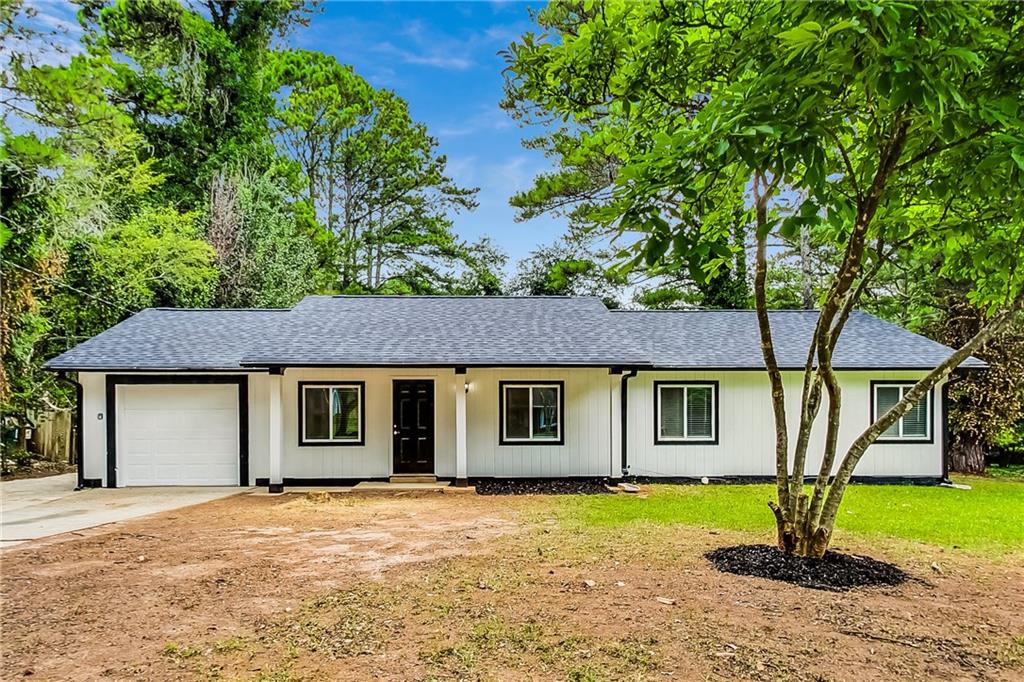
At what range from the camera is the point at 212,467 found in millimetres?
11211

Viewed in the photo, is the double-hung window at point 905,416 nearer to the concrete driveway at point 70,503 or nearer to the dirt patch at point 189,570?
the dirt patch at point 189,570

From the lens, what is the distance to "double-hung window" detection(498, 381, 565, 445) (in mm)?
11453

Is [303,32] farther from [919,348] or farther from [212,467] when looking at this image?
[919,348]

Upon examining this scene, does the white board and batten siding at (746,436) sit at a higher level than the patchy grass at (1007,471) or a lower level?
higher

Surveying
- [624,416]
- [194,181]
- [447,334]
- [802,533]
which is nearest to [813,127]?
[802,533]

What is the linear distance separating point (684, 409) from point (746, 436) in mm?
1369

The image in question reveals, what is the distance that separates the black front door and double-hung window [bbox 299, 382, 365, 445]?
0.72 m

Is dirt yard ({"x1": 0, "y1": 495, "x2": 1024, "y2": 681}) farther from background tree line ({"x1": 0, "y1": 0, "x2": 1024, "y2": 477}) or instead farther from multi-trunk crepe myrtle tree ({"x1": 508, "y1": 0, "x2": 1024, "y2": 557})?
background tree line ({"x1": 0, "y1": 0, "x2": 1024, "y2": 477})

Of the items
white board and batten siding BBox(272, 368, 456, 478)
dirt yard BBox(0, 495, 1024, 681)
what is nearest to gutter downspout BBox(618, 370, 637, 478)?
white board and batten siding BBox(272, 368, 456, 478)

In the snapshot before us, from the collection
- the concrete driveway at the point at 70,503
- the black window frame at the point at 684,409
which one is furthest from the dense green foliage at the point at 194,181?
the black window frame at the point at 684,409

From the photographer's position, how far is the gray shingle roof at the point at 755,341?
1159 cm

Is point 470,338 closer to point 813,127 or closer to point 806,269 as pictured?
point 813,127

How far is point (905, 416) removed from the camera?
11.7 metres

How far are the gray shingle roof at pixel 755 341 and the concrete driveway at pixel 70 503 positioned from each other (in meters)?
9.09
